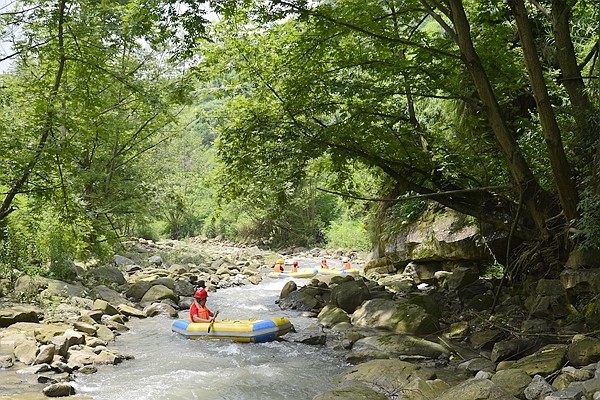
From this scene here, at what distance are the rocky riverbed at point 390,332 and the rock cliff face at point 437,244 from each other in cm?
46

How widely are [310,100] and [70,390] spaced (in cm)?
593

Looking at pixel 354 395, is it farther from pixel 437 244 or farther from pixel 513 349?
pixel 437 244

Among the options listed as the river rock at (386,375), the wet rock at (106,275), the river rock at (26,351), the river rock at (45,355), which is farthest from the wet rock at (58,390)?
the wet rock at (106,275)

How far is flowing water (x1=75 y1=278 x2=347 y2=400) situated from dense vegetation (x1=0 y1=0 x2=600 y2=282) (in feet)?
8.48

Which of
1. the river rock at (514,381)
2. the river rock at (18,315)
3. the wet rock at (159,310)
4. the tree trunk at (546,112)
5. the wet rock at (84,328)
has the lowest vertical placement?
the wet rock at (159,310)

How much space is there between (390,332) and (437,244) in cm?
456

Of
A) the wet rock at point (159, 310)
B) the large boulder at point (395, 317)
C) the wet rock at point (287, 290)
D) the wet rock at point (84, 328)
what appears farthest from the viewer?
the wet rock at point (287, 290)

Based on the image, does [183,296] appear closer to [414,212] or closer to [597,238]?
[414,212]

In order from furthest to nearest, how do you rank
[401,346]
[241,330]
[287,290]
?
1. [287,290]
2. [241,330]
3. [401,346]

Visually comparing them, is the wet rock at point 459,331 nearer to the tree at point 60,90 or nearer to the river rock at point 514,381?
the river rock at point 514,381

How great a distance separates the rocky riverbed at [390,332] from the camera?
5672mm

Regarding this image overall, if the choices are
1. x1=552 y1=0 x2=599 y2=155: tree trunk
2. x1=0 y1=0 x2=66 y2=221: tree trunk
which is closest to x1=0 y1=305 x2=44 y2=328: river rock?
x1=0 y1=0 x2=66 y2=221: tree trunk

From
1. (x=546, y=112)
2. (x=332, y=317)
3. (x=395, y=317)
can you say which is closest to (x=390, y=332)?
(x=395, y=317)

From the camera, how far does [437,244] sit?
13039 mm
